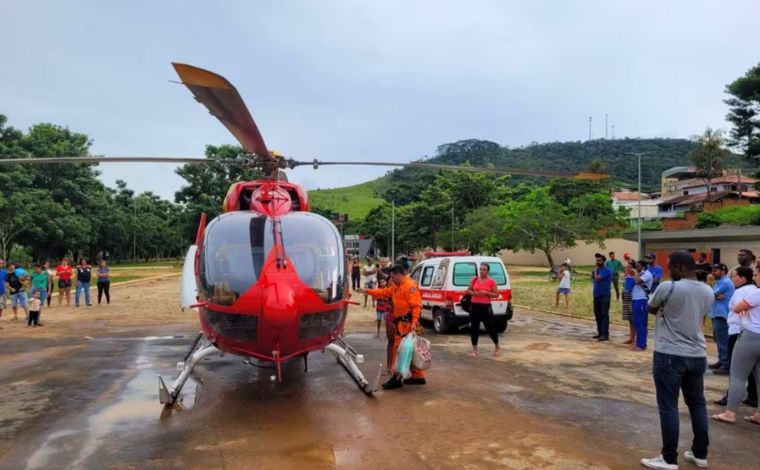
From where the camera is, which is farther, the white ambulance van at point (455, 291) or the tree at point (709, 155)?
the tree at point (709, 155)

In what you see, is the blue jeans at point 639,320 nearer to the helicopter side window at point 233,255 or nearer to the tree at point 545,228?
the helicopter side window at point 233,255

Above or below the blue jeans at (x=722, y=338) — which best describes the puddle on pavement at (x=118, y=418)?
below

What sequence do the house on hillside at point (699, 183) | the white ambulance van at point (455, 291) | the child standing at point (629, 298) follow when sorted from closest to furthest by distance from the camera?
the child standing at point (629, 298) < the white ambulance van at point (455, 291) < the house on hillside at point (699, 183)

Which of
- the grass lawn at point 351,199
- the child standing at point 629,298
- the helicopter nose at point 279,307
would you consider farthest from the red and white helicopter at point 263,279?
the grass lawn at point 351,199

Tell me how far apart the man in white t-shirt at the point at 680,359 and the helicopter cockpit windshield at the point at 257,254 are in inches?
129

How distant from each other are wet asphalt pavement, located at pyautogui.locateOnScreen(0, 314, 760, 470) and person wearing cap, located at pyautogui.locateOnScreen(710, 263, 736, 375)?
1.50 feet

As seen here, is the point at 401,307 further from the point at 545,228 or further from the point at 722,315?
the point at 545,228

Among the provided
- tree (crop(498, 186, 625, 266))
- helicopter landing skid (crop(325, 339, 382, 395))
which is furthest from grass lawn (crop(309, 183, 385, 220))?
helicopter landing skid (crop(325, 339, 382, 395))

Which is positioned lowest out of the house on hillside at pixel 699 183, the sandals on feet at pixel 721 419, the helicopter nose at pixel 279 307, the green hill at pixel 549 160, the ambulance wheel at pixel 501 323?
the sandals on feet at pixel 721 419

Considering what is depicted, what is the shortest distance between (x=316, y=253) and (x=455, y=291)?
6.49 metres

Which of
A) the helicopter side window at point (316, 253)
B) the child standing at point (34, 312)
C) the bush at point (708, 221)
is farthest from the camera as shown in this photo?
the bush at point (708, 221)

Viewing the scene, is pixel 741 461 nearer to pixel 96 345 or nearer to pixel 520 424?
pixel 520 424

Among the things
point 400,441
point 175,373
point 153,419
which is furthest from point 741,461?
point 175,373

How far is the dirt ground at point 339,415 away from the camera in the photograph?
5.05 m
